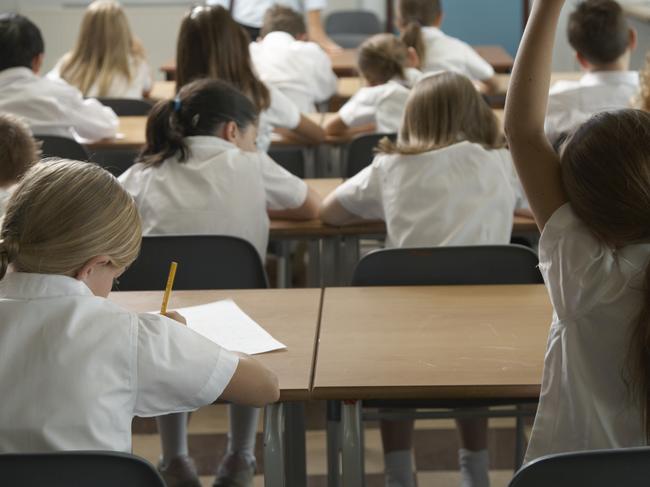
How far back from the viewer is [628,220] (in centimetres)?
161

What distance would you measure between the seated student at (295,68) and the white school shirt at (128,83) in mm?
615

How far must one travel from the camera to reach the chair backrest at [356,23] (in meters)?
8.34

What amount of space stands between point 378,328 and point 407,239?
0.77m

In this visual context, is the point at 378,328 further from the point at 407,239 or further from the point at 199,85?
the point at 199,85

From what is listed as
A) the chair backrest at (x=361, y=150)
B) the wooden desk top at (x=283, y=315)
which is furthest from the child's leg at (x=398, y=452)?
the chair backrest at (x=361, y=150)

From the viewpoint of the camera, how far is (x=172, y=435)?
2.80 m

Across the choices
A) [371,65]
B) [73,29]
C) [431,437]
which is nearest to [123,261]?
[431,437]

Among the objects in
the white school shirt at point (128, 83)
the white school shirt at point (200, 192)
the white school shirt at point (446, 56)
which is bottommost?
the white school shirt at point (128, 83)

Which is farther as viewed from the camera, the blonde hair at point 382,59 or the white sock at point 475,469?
the blonde hair at point 382,59

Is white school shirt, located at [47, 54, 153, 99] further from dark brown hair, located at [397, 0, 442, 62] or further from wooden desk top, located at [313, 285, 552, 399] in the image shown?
wooden desk top, located at [313, 285, 552, 399]

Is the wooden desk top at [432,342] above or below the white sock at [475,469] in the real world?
above

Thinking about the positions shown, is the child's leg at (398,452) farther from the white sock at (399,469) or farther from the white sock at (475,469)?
the white sock at (475,469)

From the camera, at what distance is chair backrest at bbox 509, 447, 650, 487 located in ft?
4.41

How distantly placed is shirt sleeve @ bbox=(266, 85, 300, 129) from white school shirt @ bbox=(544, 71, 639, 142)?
99 cm
